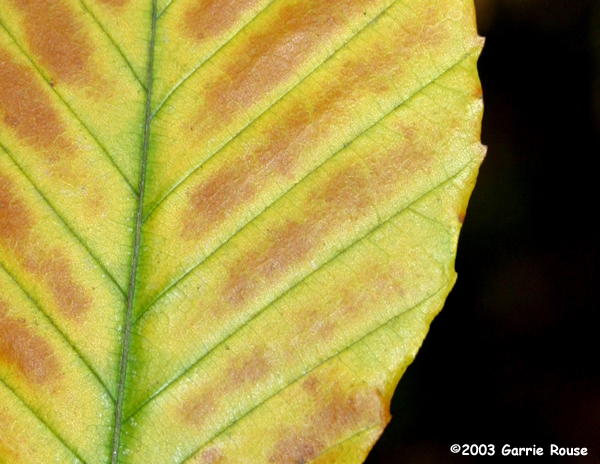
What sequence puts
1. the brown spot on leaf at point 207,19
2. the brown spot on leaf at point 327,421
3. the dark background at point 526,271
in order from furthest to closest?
the dark background at point 526,271, the brown spot on leaf at point 207,19, the brown spot on leaf at point 327,421

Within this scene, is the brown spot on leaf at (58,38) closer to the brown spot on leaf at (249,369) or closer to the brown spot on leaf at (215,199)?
the brown spot on leaf at (215,199)

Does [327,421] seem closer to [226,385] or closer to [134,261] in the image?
[226,385]

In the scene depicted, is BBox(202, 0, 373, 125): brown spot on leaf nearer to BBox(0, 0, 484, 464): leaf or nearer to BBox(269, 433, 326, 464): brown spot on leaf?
BBox(0, 0, 484, 464): leaf

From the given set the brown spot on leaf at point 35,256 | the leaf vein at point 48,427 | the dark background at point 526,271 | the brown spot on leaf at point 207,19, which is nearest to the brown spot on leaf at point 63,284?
the brown spot on leaf at point 35,256

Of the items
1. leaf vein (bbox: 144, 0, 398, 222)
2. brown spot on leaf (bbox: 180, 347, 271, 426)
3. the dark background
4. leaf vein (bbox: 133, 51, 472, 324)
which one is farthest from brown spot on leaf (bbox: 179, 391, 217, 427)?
the dark background

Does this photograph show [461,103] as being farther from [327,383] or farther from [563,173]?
[563,173]

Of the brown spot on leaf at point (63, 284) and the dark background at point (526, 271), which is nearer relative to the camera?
the brown spot on leaf at point (63, 284)

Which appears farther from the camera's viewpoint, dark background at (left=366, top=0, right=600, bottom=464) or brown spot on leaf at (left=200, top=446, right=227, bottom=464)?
dark background at (left=366, top=0, right=600, bottom=464)

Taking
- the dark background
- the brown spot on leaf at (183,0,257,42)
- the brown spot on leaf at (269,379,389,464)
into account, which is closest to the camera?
the brown spot on leaf at (269,379,389,464)
